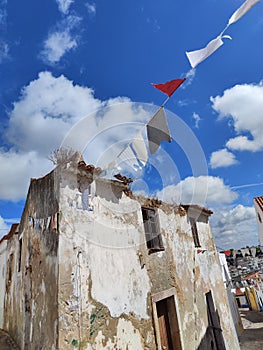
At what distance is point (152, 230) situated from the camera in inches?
278

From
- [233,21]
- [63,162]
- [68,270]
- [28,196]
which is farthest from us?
[28,196]

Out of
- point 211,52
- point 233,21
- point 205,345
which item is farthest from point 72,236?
point 205,345

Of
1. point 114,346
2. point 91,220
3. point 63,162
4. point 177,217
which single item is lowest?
point 114,346

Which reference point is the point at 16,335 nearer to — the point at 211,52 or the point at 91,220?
the point at 91,220

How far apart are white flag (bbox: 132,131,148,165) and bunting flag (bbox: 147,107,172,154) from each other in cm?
17

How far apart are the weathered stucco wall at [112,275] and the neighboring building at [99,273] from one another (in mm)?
17

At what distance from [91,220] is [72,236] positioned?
580mm

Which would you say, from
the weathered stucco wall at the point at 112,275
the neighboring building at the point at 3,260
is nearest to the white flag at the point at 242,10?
the weathered stucco wall at the point at 112,275

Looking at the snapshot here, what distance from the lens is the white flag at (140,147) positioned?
5.44 metres

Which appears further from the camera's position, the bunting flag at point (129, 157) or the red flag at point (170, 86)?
the bunting flag at point (129, 157)

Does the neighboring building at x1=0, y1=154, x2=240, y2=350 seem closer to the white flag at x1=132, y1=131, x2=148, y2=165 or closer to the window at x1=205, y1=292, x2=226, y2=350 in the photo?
the window at x1=205, y1=292, x2=226, y2=350

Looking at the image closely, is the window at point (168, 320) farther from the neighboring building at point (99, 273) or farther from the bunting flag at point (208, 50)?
the bunting flag at point (208, 50)

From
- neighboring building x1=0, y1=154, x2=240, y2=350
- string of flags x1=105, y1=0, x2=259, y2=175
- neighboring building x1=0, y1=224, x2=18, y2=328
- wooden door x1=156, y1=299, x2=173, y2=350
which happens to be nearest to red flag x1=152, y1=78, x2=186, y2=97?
string of flags x1=105, y1=0, x2=259, y2=175

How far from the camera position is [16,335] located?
671cm
